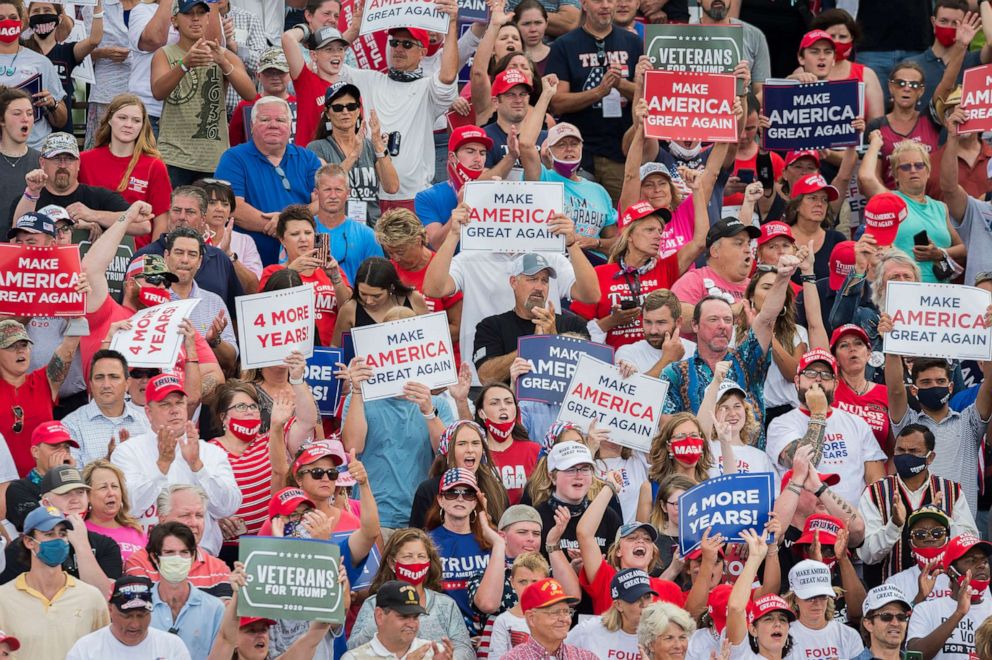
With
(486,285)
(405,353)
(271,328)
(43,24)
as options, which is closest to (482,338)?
(486,285)

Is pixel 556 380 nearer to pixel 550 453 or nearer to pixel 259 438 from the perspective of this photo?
pixel 550 453

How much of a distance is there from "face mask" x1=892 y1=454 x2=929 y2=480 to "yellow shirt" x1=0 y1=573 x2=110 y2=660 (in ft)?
16.7

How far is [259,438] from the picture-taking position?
12836 millimetres

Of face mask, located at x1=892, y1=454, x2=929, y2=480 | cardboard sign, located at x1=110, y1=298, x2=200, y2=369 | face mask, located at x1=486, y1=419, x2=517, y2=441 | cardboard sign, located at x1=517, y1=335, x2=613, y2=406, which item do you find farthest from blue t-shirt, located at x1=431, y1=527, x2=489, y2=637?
face mask, located at x1=892, y1=454, x2=929, y2=480

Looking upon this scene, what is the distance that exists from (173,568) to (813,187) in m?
6.72

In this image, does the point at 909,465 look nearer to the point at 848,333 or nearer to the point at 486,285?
the point at 848,333

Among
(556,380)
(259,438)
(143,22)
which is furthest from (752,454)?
(143,22)

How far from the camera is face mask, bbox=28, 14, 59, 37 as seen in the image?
657 inches

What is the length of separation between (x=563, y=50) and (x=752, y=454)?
5097 millimetres

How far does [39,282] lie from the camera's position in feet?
42.7

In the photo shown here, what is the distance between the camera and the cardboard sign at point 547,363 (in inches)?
533

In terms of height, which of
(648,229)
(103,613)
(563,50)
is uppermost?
(563,50)

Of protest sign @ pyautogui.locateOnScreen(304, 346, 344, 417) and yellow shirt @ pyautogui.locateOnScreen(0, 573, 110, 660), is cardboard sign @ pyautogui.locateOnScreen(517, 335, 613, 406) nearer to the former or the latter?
protest sign @ pyautogui.locateOnScreen(304, 346, 344, 417)

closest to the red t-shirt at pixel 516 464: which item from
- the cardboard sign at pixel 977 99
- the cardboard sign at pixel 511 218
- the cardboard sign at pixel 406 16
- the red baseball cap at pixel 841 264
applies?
the cardboard sign at pixel 511 218
